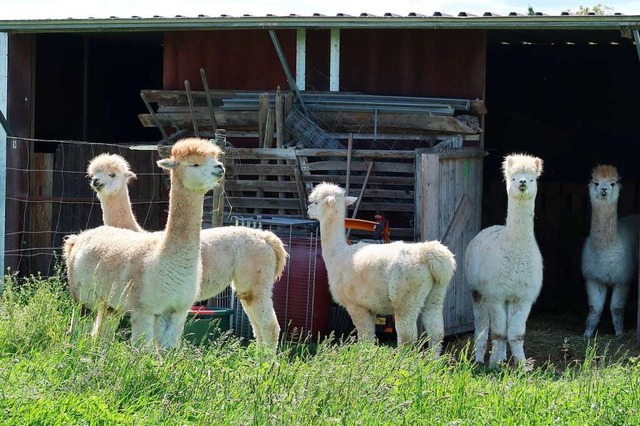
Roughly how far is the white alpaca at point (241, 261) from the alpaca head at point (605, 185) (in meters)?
5.27

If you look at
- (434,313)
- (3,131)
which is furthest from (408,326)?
(3,131)

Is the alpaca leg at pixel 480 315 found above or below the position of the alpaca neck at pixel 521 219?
below

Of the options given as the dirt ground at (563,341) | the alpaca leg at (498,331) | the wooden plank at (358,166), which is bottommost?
the dirt ground at (563,341)

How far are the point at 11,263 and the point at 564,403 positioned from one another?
904 centimetres

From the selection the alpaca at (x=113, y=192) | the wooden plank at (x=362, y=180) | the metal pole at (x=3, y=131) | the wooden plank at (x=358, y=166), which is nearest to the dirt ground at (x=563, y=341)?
the wooden plank at (x=362, y=180)

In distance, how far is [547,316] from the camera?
15.9 m

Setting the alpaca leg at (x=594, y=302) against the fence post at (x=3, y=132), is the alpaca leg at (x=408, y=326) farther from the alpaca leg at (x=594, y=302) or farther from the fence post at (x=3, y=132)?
the fence post at (x=3, y=132)

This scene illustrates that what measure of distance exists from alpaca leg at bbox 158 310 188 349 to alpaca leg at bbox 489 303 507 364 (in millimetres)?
3872

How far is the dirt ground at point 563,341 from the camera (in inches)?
495

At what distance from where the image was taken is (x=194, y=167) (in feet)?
30.2

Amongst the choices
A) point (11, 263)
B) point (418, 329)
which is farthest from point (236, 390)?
point (11, 263)

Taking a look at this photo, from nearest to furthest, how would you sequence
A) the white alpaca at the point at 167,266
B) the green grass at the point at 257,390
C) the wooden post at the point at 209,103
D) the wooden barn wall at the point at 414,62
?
the green grass at the point at 257,390 < the white alpaca at the point at 167,266 < the wooden barn wall at the point at 414,62 < the wooden post at the point at 209,103

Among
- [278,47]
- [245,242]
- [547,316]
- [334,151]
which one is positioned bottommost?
[547,316]

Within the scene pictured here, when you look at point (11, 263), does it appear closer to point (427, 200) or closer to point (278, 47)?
point (278, 47)
